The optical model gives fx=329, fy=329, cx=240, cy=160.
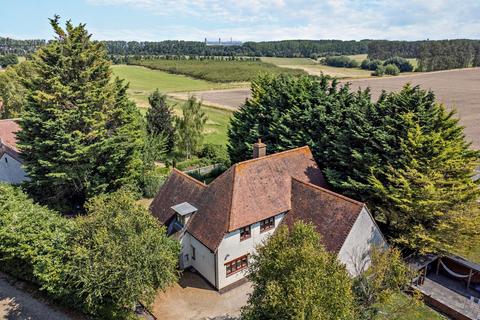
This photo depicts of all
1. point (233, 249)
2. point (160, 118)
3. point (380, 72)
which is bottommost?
point (233, 249)

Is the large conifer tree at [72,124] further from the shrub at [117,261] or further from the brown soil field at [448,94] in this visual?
the brown soil field at [448,94]

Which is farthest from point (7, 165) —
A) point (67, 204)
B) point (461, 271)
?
point (461, 271)

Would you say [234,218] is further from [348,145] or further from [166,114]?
[166,114]

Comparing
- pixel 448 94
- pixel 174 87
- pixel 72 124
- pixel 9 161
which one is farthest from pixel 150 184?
pixel 448 94

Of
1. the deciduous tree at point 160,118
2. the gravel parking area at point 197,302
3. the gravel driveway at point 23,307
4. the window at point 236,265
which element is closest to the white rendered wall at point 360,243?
the window at point 236,265

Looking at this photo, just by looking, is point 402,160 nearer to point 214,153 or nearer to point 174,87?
point 214,153

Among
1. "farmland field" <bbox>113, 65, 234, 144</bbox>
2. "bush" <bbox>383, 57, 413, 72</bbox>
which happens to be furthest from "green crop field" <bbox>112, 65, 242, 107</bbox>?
"bush" <bbox>383, 57, 413, 72</bbox>

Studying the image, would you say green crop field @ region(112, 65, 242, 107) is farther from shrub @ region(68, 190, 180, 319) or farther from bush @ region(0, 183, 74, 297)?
shrub @ region(68, 190, 180, 319)
